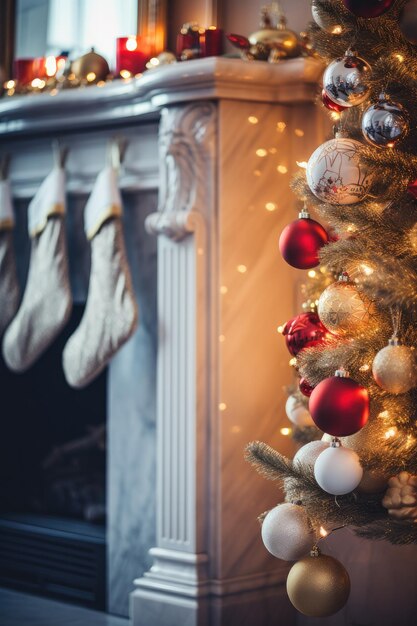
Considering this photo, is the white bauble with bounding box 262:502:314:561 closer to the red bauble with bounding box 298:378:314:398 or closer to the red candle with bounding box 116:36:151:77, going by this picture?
the red bauble with bounding box 298:378:314:398

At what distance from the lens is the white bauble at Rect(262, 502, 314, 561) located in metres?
1.99

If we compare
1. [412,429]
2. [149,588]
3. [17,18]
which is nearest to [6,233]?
[17,18]

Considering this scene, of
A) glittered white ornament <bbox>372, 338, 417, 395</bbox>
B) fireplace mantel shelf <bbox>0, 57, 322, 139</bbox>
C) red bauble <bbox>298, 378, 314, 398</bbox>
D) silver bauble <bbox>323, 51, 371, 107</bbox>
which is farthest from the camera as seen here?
fireplace mantel shelf <bbox>0, 57, 322, 139</bbox>

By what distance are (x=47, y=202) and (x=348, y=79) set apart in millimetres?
1537

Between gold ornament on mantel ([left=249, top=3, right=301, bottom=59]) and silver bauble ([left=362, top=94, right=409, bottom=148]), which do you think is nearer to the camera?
silver bauble ([left=362, top=94, right=409, bottom=148])

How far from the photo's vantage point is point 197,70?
2.71 meters

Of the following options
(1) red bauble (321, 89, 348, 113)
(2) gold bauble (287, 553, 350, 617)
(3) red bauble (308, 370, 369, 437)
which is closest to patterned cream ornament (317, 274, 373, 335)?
(3) red bauble (308, 370, 369, 437)

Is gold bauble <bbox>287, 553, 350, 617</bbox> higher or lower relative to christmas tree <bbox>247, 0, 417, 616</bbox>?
lower

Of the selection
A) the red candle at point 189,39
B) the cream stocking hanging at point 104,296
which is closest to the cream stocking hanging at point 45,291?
the cream stocking hanging at point 104,296

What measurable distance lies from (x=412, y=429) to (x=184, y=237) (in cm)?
107

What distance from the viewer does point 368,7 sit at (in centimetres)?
183

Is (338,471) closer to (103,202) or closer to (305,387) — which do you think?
(305,387)

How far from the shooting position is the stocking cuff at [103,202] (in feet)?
9.96

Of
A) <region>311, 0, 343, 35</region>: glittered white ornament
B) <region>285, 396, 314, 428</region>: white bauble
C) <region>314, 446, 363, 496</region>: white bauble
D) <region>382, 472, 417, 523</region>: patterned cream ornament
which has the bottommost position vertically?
<region>382, 472, 417, 523</region>: patterned cream ornament
